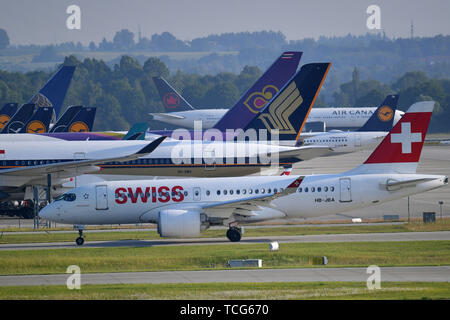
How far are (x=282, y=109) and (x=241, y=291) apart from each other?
30402mm

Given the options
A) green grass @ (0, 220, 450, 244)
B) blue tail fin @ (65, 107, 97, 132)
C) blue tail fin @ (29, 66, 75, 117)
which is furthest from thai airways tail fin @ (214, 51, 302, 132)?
blue tail fin @ (29, 66, 75, 117)

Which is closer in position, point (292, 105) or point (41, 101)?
point (292, 105)

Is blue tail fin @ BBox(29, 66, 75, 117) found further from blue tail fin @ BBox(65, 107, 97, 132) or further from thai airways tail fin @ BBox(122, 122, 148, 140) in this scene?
thai airways tail fin @ BBox(122, 122, 148, 140)

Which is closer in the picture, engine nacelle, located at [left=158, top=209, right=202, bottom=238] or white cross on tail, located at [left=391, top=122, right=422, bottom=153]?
engine nacelle, located at [left=158, top=209, right=202, bottom=238]

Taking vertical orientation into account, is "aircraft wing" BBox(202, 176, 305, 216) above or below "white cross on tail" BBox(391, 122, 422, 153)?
below

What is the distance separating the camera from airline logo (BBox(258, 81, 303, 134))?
180 ft

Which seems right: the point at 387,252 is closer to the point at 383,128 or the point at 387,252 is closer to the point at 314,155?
the point at 314,155

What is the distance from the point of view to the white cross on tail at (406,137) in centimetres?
4038

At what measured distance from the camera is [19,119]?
6912cm

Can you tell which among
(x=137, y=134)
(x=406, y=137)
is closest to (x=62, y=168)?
(x=137, y=134)

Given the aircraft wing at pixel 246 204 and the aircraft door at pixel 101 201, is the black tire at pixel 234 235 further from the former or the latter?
the aircraft door at pixel 101 201

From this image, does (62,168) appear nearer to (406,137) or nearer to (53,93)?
(406,137)

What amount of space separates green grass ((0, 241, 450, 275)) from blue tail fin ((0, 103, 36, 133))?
3340 centimetres

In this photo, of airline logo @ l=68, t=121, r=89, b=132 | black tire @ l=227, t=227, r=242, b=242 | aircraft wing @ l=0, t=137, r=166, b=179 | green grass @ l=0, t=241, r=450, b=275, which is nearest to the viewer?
green grass @ l=0, t=241, r=450, b=275
